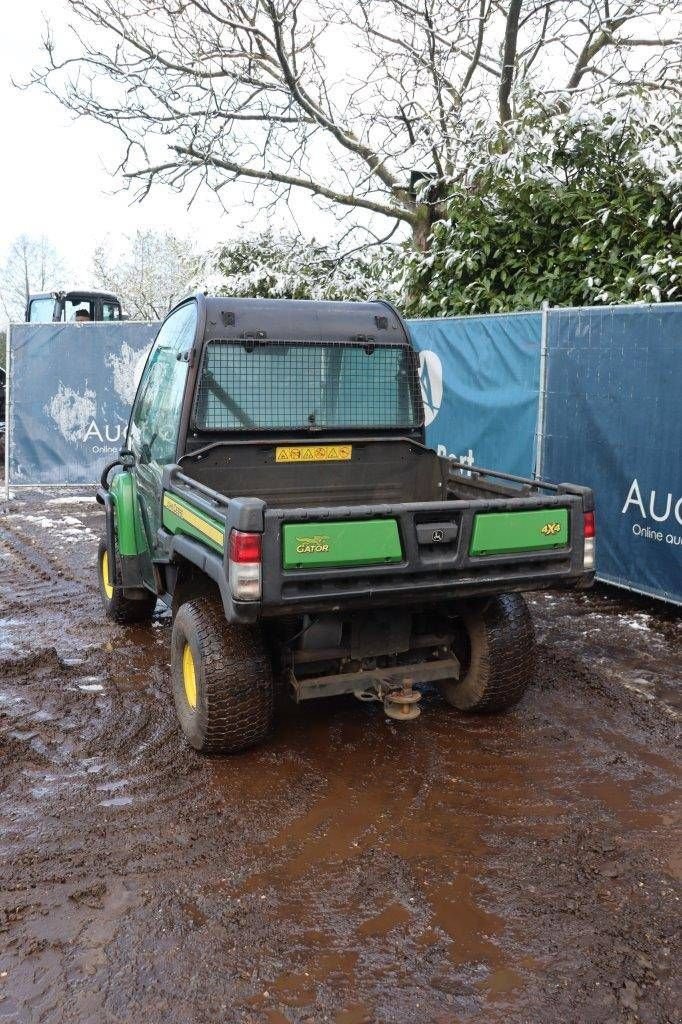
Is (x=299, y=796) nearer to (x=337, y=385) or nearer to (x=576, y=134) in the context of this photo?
(x=337, y=385)

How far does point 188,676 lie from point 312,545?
4.07 feet

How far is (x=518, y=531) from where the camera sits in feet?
13.8

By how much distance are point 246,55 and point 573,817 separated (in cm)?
1265

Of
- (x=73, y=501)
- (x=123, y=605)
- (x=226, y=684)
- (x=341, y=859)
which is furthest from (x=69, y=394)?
(x=341, y=859)

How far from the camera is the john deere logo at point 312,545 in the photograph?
374 centimetres

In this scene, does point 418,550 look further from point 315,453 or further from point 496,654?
point 315,453

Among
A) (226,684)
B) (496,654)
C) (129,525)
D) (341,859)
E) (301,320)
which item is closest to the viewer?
(341,859)

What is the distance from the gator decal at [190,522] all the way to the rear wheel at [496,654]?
147 cm

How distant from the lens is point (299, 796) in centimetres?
402

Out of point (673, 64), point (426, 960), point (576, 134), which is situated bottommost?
point (426, 960)

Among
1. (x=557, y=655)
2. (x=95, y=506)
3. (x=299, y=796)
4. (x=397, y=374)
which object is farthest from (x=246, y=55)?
(x=299, y=796)

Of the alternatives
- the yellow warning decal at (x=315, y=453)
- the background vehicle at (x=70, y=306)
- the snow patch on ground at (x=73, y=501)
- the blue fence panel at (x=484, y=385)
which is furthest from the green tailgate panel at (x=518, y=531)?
the background vehicle at (x=70, y=306)

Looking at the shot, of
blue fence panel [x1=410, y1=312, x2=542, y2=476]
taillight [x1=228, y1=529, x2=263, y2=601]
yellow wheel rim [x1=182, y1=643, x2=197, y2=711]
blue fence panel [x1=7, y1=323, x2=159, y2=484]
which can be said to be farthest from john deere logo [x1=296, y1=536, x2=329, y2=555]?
blue fence panel [x1=7, y1=323, x2=159, y2=484]

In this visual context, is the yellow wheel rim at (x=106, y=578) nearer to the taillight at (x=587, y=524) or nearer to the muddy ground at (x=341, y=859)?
the muddy ground at (x=341, y=859)
